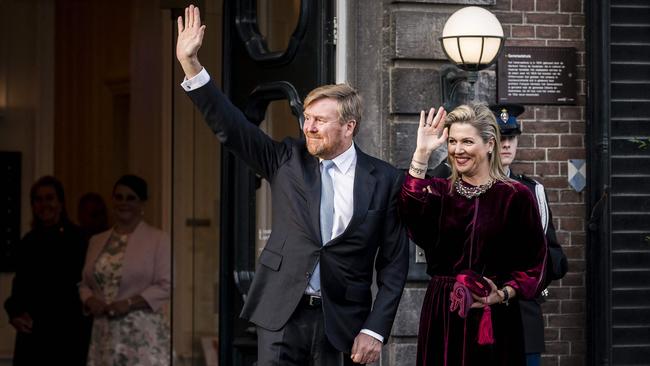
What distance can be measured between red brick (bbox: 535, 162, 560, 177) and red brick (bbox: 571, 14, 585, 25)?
0.84 metres

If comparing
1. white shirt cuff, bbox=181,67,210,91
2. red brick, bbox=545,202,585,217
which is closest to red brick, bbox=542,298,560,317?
red brick, bbox=545,202,585,217

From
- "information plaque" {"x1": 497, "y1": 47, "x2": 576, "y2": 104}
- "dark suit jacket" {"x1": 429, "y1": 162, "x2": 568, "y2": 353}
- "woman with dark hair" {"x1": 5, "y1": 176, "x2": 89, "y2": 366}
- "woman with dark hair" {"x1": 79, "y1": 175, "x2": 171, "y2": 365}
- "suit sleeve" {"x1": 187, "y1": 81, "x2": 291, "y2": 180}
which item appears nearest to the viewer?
"suit sleeve" {"x1": 187, "y1": 81, "x2": 291, "y2": 180}

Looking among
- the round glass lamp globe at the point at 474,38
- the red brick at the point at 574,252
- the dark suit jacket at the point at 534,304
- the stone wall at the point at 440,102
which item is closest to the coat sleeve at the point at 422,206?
the dark suit jacket at the point at 534,304

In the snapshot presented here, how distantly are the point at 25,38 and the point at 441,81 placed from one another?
8.26 meters

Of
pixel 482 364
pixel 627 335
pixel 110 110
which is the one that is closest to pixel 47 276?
pixel 627 335

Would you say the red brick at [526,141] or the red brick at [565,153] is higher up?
the red brick at [526,141]

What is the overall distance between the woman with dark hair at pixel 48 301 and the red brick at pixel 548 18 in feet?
11.7

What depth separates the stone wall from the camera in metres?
7.66

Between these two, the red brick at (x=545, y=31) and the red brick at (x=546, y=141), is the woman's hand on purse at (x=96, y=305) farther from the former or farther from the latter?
the red brick at (x=545, y=31)

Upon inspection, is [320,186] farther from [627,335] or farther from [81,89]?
[81,89]

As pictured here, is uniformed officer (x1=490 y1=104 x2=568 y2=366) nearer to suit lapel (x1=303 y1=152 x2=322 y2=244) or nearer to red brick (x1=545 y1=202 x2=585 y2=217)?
red brick (x1=545 y1=202 x2=585 y2=217)

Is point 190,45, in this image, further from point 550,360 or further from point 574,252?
point 550,360

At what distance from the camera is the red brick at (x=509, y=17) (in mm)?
8039

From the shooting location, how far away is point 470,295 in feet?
18.6
